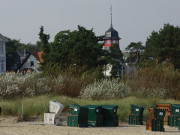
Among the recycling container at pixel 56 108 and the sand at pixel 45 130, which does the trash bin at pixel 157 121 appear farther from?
the recycling container at pixel 56 108

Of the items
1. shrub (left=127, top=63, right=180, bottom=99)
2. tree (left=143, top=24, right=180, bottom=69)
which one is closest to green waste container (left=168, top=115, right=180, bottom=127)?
shrub (left=127, top=63, right=180, bottom=99)

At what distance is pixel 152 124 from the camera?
17266mm

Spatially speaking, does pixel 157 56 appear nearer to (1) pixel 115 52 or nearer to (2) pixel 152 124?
(1) pixel 115 52

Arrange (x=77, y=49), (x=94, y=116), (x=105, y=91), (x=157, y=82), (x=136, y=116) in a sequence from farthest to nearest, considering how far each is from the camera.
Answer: (x=77, y=49), (x=157, y=82), (x=105, y=91), (x=136, y=116), (x=94, y=116)

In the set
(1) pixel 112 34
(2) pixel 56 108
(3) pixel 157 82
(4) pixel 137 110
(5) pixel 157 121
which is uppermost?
(1) pixel 112 34

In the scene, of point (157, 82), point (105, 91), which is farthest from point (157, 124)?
point (157, 82)

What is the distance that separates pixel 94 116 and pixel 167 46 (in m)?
33.6

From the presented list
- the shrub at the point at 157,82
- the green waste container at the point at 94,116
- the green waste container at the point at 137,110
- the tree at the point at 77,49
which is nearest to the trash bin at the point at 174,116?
the green waste container at the point at 137,110

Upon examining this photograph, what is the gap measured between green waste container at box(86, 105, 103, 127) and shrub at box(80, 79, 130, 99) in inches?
312

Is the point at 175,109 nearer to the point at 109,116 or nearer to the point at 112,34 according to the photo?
the point at 109,116

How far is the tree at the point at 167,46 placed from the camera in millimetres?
48219

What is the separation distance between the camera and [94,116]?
18109mm

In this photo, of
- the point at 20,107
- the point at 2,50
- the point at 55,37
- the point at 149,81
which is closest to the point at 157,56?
the point at 55,37

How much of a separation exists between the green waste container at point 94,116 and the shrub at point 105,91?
7.94 m
